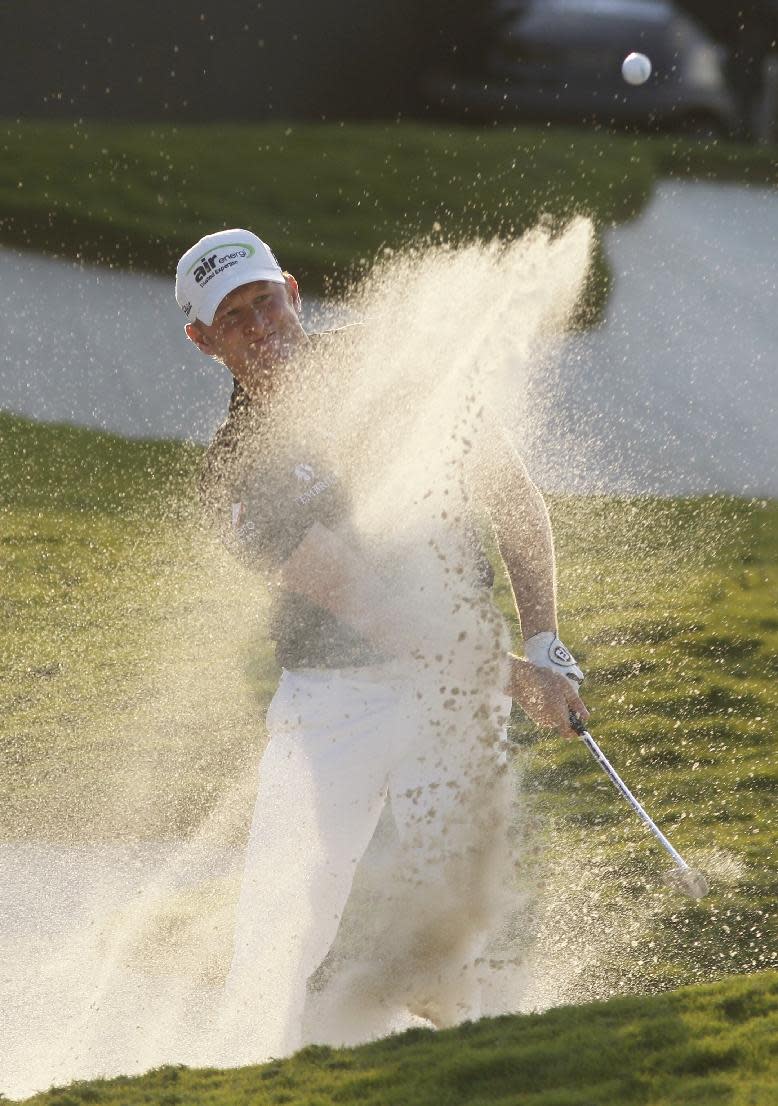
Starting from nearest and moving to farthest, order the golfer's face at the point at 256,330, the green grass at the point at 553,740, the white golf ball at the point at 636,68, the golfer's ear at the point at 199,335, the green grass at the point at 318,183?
the green grass at the point at 553,740, the golfer's face at the point at 256,330, the golfer's ear at the point at 199,335, the green grass at the point at 318,183, the white golf ball at the point at 636,68

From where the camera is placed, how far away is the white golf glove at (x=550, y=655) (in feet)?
11.9

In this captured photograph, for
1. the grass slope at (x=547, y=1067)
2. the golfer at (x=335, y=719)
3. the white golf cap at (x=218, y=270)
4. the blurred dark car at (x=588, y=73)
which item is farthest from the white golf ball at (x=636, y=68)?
the grass slope at (x=547, y=1067)

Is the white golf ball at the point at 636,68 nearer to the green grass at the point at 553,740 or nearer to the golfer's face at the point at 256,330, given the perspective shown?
the green grass at the point at 553,740

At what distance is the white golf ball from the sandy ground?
2.37 metres

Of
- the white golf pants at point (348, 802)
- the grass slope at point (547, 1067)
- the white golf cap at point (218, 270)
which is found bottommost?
the grass slope at point (547, 1067)

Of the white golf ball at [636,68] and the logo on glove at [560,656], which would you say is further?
the white golf ball at [636,68]

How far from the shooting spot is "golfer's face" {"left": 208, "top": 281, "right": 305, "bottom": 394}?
3.68 metres

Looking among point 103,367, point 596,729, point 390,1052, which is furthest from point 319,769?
point 103,367

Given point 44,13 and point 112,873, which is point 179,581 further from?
point 44,13

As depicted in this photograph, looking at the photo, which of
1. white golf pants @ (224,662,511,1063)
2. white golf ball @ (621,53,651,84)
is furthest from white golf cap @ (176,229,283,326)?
white golf ball @ (621,53,651,84)

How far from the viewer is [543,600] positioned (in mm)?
3725

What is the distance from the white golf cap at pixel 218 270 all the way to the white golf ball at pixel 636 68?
10.0m

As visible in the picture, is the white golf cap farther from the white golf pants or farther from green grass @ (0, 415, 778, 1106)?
green grass @ (0, 415, 778, 1106)

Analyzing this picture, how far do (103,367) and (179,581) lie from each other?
2.89m
